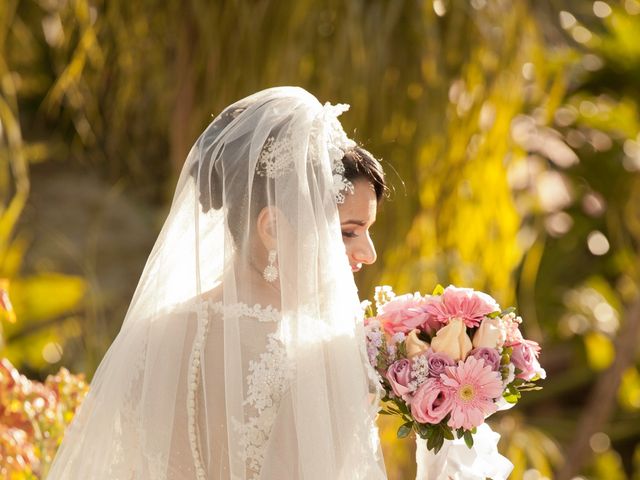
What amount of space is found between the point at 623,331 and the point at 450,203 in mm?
2444

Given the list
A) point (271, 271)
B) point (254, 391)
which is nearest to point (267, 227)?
point (271, 271)

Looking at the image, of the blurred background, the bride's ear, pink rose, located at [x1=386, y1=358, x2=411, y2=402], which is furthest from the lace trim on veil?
the blurred background

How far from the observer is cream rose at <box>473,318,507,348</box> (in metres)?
2.27

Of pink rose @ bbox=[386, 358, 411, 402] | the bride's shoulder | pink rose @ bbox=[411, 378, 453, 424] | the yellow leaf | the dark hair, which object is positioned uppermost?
the dark hair

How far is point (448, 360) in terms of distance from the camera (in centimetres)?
225

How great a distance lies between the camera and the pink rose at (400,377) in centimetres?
223

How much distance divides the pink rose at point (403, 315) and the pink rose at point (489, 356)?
0.46 feet

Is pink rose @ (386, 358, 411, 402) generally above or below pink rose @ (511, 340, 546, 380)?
above

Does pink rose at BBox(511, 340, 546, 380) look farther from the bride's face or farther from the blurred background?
the blurred background

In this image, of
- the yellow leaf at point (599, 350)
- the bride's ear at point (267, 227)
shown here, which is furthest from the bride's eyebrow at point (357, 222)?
the yellow leaf at point (599, 350)

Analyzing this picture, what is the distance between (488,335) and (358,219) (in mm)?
392

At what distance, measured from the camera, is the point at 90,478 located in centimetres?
237

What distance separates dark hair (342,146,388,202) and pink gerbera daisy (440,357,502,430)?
0.48 meters

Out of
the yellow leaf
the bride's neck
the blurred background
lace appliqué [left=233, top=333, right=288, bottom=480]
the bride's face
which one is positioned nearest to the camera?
lace appliqué [left=233, top=333, right=288, bottom=480]
